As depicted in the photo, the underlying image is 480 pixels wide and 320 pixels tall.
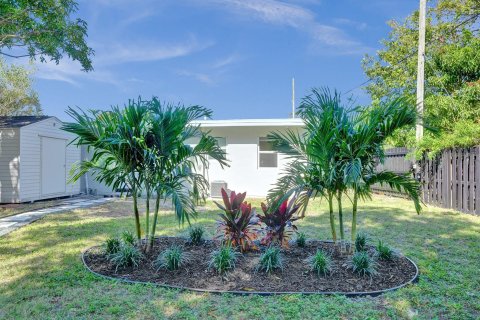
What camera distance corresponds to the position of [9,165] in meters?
10.4

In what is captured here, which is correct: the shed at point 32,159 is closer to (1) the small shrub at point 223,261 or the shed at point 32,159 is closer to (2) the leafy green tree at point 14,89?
(1) the small shrub at point 223,261

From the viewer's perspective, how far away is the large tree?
9453mm

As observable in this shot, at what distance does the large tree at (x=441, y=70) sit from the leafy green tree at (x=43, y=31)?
8881 mm

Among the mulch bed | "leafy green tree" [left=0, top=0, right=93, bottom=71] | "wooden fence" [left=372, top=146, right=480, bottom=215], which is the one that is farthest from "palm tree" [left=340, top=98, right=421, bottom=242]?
"leafy green tree" [left=0, top=0, right=93, bottom=71]

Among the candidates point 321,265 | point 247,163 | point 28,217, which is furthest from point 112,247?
point 247,163

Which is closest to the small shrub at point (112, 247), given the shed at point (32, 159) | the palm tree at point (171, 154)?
the palm tree at point (171, 154)

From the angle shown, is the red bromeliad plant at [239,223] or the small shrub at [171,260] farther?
the red bromeliad plant at [239,223]

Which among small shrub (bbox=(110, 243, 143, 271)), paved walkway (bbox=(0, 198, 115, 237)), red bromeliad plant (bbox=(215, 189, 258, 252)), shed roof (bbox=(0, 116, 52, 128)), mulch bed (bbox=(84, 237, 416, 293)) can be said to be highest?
shed roof (bbox=(0, 116, 52, 128))

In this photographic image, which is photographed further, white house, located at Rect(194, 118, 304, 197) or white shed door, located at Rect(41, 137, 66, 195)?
white house, located at Rect(194, 118, 304, 197)

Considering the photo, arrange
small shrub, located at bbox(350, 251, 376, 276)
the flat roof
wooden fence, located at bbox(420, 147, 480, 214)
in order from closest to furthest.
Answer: small shrub, located at bbox(350, 251, 376, 276) → wooden fence, located at bbox(420, 147, 480, 214) → the flat roof

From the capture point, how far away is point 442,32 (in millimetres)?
14570

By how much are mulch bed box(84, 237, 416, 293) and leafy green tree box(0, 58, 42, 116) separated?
22041 millimetres

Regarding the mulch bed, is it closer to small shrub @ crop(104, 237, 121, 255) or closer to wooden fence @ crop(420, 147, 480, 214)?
small shrub @ crop(104, 237, 121, 255)

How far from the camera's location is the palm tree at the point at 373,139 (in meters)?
3.79
